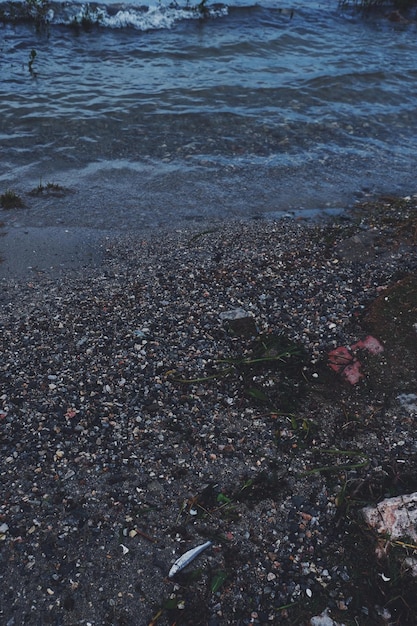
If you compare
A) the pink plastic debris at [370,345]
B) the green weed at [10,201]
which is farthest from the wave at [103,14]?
the pink plastic debris at [370,345]

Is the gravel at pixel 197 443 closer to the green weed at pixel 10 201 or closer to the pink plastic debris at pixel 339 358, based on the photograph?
the pink plastic debris at pixel 339 358

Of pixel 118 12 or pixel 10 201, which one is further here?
pixel 118 12

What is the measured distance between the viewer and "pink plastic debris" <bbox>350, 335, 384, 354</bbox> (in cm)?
409

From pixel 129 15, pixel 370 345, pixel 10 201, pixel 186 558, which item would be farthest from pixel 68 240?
pixel 129 15

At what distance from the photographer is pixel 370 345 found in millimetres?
4137

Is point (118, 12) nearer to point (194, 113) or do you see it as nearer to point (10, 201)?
point (194, 113)

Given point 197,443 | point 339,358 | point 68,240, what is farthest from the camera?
point 68,240

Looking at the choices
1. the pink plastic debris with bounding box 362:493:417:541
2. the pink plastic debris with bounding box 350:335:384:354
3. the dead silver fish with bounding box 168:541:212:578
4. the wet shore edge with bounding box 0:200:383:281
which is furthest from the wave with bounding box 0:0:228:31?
the pink plastic debris with bounding box 362:493:417:541

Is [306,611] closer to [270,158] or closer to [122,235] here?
[122,235]

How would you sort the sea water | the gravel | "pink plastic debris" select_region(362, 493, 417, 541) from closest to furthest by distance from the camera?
the gravel < "pink plastic debris" select_region(362, 493, 417, 541) < the sea water

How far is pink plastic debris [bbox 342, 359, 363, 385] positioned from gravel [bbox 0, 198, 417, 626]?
5cm

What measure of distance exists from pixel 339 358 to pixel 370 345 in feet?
1.02

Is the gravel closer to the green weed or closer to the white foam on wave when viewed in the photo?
the green weed

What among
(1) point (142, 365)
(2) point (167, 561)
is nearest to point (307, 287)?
(1) point (142, 365)
